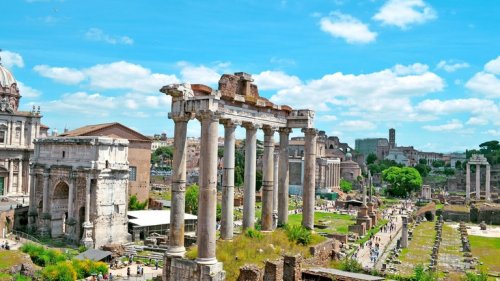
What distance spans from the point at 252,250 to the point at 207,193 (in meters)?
3.25

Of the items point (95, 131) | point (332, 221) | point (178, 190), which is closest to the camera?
point (178, 190)

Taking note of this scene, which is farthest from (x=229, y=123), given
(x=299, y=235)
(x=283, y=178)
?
(x=299, y=235)

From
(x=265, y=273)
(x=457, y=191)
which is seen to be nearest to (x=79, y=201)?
(x=265, y=273)

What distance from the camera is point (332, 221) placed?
55000mm

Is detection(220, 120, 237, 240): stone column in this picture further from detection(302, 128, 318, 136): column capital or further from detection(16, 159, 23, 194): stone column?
detection(16, 159, 23, 194): stone column

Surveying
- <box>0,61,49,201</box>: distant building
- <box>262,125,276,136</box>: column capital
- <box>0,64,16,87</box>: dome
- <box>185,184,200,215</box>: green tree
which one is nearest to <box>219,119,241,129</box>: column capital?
<box>262,125,276,136</box>: column capital

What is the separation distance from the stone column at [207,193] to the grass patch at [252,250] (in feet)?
2.76

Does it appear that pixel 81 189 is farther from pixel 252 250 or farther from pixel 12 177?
pixel 252 250

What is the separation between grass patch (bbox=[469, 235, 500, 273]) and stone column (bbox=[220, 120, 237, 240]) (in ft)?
66.5

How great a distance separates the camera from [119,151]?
36.8 metres

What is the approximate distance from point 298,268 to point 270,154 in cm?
530

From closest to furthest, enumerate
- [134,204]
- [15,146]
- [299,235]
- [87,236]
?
[299,235] < [87,236] < [15,146] < [134,204]

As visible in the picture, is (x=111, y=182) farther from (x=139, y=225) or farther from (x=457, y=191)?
(x=457, y=191)

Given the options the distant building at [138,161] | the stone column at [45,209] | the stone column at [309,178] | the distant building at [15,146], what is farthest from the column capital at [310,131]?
the distant building at [15,146]
